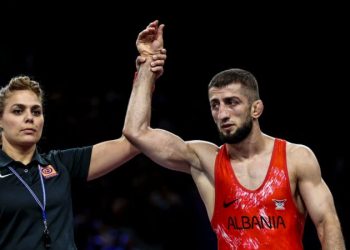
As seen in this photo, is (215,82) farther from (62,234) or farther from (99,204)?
(99,204)

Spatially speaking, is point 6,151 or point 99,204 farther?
point 99,204

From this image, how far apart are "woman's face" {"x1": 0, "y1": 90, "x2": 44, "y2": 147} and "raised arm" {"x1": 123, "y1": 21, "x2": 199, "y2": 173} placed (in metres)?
0.45

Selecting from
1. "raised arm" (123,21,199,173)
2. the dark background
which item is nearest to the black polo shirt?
"raised arm" (123,21,199,173)

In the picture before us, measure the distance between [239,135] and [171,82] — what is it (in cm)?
412

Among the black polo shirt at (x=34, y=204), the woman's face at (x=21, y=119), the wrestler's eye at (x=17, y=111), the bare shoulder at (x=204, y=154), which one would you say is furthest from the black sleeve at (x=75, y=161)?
the bare shoulder at (x=204, y=154)

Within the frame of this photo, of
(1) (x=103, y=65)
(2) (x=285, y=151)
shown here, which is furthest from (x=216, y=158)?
(1) (x=103, y=65)

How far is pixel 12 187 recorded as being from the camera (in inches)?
110

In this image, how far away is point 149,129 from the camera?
3229 millimetres

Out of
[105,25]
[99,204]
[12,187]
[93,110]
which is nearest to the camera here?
[12,187]

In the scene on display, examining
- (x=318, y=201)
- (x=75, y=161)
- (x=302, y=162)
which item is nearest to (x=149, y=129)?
(x=75, y=161)

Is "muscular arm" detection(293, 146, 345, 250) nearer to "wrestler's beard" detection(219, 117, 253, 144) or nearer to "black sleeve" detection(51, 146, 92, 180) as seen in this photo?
"wrestler's beard" detection(219, 117, 253, 144)

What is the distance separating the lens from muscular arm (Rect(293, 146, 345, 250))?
9.80 ft

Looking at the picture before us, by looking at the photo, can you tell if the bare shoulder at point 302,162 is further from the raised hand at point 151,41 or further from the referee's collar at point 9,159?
the referee's collar at point 9,159

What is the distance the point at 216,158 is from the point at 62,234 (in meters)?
0.93
